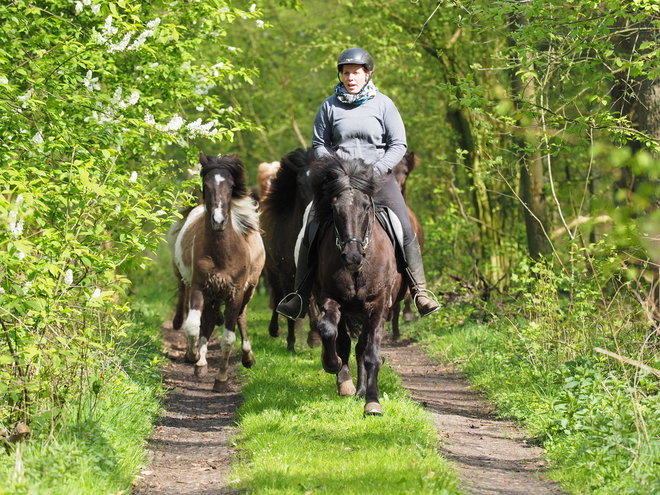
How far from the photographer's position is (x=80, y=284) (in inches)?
269

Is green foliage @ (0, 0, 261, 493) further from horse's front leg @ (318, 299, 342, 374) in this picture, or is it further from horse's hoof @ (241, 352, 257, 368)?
horse's hoof @ (241, 352, 257, 368)

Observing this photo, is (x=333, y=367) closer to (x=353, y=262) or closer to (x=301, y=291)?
(x=301, y=291)

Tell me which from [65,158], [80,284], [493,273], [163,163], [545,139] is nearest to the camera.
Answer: [80,284]

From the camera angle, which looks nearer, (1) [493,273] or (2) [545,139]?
(2) [545,139]

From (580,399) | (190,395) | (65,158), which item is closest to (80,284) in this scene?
(65,158)

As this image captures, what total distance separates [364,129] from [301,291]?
1.79 meters

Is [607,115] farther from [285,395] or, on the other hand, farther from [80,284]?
[80,284]

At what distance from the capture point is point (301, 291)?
855 centimetres

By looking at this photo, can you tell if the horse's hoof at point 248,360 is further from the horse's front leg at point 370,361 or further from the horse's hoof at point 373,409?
the horse's hoof at point 373,409

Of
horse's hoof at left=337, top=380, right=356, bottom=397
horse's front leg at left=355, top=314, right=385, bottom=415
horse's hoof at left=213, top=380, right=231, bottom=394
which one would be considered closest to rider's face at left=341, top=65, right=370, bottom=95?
horse's front leg at left=355, top=314, right=385, bottom=415

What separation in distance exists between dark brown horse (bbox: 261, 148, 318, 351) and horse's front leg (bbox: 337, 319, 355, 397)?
3122 millimetres

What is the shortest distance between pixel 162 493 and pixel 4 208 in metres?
2.29

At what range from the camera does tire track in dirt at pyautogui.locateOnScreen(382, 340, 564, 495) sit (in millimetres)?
5902

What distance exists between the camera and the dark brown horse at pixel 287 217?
11719mm
